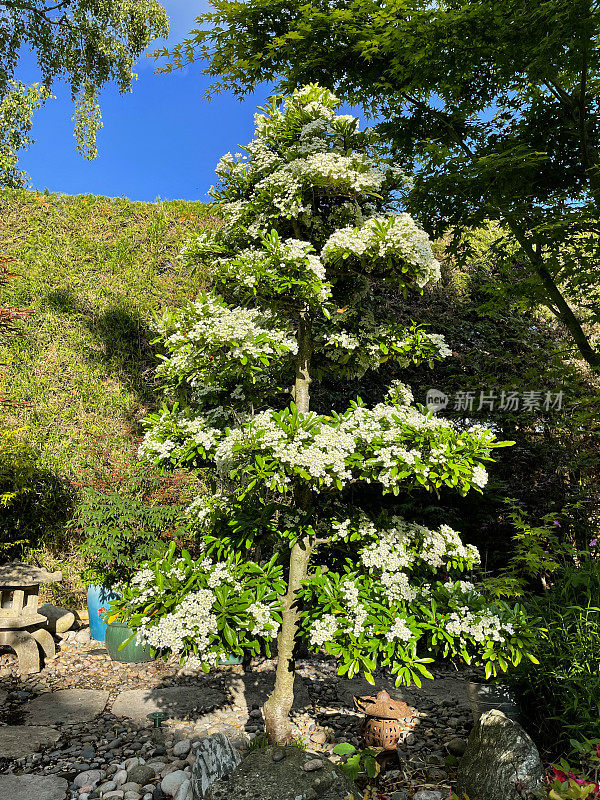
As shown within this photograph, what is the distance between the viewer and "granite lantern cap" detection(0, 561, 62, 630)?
4488mm

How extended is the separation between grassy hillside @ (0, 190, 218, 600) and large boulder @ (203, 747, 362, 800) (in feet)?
13.0

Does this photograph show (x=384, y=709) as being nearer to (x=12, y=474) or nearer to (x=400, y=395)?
(x=400, y=395)

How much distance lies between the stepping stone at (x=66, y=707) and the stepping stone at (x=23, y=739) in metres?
0.14

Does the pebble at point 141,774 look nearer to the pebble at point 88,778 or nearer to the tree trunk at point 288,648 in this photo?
the pebble at point 88,778

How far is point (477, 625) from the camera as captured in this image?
2312 mm

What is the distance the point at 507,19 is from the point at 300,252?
7.65 feet

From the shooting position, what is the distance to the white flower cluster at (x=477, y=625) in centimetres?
228

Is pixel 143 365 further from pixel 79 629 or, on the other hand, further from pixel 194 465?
pixel 194 465

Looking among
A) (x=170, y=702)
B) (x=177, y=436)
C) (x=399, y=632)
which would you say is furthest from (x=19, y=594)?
(x=399, y=632)

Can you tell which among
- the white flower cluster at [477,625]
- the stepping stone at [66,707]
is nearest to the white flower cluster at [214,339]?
the white flower cluster at [477,625]

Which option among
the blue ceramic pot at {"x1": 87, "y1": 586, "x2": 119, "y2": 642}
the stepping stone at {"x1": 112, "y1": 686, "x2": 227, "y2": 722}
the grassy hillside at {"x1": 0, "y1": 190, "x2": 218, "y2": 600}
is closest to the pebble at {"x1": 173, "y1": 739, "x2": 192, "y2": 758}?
the stepping stone at {"x1": 112, "y1": 686, "x2": 227, "y2": 722}

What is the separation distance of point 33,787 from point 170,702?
1.29 metres

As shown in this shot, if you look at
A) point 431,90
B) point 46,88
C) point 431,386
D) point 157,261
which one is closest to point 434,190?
point 431,90

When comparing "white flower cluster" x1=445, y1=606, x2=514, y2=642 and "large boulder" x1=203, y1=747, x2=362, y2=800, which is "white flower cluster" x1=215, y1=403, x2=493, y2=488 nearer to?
"white flower cluster" x1=445, y1=606, x2=514, y2=642
